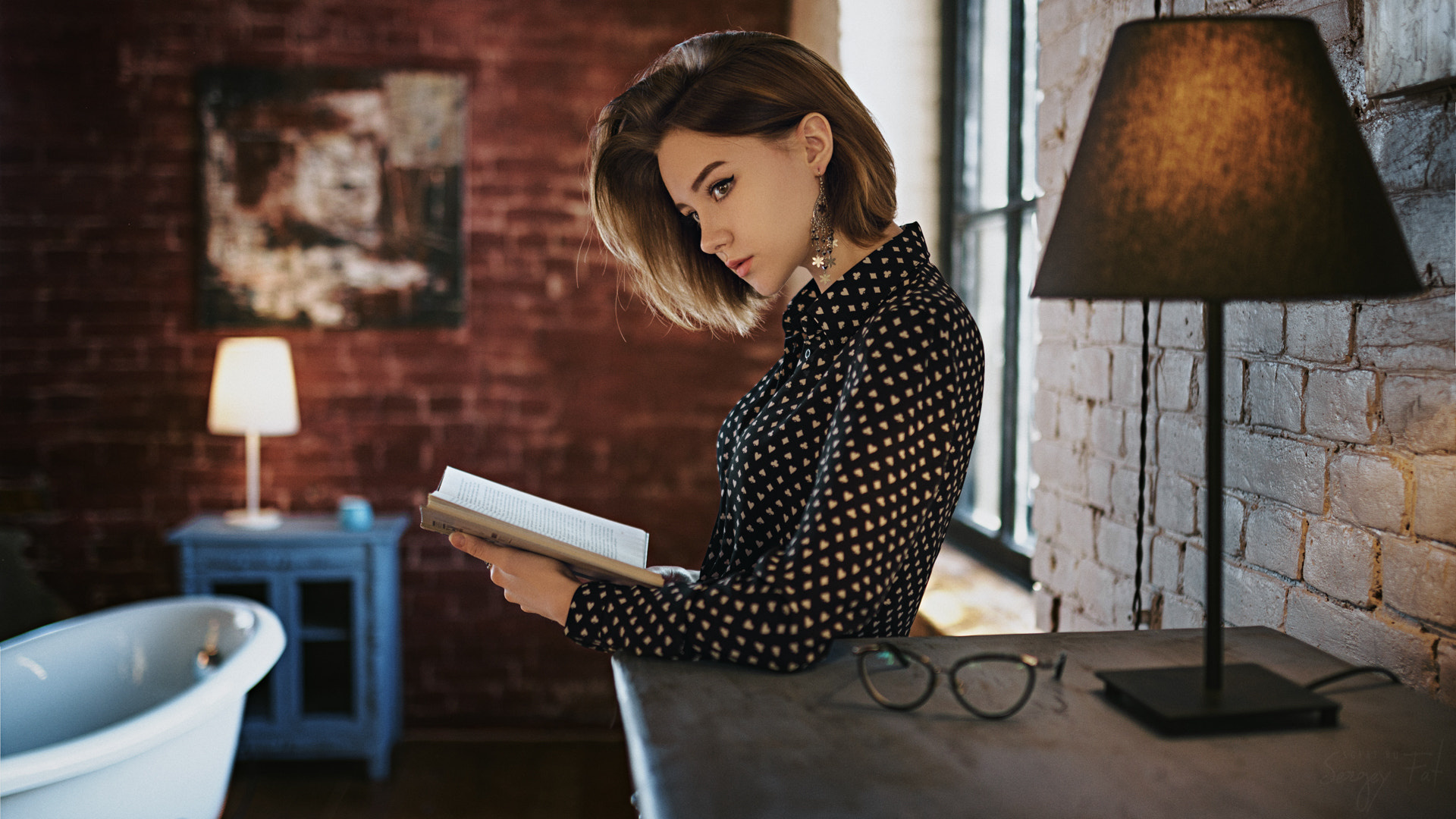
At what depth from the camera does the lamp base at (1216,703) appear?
0.75 metres

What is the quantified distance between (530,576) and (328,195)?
114 inches

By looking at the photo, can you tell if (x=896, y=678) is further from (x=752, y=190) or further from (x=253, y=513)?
(x=253, y=513)

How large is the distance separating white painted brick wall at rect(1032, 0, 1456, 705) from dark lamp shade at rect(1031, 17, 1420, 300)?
279mm

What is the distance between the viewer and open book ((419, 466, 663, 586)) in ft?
3.31

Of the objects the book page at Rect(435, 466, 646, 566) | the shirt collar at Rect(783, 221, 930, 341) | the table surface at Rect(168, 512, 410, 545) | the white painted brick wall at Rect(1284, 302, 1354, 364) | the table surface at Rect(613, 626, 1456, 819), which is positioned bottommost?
the table surface at Rect(168, 512, 410, 545)

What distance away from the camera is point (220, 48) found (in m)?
3.45

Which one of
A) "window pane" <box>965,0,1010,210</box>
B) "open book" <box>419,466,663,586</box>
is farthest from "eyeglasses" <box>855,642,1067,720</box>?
"window pane" <box>965,0,1010,210</box>

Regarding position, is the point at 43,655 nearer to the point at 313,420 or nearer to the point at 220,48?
the point at 313,420

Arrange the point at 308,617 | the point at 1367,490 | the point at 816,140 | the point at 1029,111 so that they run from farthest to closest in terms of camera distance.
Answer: the point at 308,617
the point at 1029,111
the point at 816,140
the point at 1367,490

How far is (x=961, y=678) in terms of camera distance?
0.88 m

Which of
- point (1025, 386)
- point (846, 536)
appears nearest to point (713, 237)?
point (846, 536)

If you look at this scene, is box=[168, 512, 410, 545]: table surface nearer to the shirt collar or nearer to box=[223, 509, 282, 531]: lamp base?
box=[223, 509, 282, 531]: lamp base

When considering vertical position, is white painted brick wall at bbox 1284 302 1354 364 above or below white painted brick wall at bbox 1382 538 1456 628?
above

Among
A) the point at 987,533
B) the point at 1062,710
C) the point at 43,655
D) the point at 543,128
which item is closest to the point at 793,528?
the point at 1062,710
